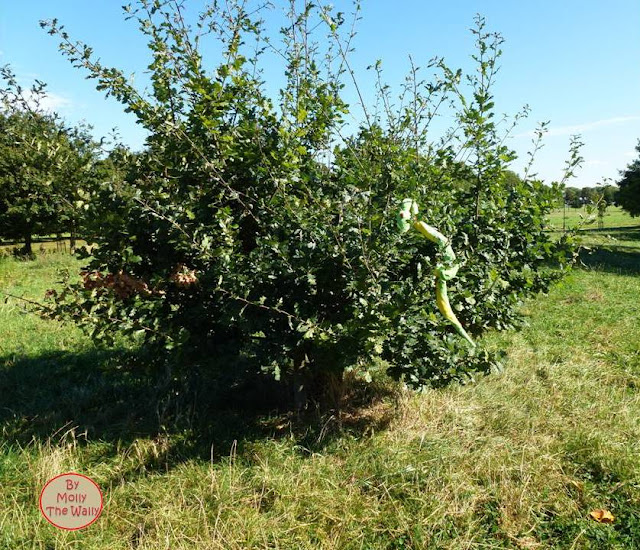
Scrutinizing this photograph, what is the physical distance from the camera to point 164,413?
4137 mm

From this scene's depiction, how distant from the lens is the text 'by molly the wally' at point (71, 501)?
8.08ft

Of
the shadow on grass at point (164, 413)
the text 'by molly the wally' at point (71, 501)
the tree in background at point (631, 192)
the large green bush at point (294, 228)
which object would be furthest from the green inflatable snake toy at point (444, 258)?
the tree in background at point (631, 192)

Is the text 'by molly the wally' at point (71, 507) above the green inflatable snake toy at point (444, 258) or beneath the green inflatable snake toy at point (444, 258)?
beneath

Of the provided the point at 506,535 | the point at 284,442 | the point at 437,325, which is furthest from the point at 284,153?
the point at 506,535

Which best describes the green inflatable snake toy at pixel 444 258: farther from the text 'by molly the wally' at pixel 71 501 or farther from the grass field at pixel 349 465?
the text 'by molly the wally' at pixel 71 501

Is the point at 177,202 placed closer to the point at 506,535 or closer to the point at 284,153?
the point at 284,153

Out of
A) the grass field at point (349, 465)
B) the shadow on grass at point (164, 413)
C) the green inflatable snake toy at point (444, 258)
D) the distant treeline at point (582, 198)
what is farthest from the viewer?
the shadow on grass at point (164, 413)

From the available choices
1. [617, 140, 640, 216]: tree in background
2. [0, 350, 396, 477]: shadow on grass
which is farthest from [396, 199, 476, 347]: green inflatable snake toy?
[617, 140, 640, 216]: tree in background

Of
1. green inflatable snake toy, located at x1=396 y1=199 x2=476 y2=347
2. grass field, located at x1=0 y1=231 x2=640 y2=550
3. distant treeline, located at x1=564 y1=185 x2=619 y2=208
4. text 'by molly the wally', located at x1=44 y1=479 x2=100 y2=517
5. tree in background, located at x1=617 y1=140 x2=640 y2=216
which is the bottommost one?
grass field, located at x1=0 y1=231 x2=640 y2=550

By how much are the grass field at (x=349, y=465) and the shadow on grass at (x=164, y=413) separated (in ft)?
0.07

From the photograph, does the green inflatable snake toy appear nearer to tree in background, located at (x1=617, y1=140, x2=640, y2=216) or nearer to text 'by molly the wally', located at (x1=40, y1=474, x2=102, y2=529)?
text 'by molly the wally', located at (x1=40, y1=474, x2=102, y2=529)

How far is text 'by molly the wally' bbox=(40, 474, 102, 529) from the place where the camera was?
246 cm

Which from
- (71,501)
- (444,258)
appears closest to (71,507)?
(71,501)

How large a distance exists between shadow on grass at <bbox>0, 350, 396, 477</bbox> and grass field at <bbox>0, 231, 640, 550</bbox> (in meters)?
0.02
